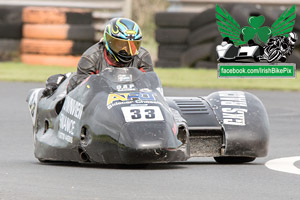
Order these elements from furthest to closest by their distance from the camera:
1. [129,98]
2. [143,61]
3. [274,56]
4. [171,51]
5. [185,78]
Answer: [171,51]
[185,78]
[274,56]
[143,61]
[129,98]

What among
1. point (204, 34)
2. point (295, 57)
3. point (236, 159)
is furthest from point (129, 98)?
point (204, 34)

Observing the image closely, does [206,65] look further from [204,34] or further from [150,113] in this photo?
[150,113]

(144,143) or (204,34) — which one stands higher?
(204,34)

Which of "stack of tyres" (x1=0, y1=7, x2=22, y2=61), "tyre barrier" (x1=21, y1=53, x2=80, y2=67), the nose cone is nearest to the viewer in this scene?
the nose cone

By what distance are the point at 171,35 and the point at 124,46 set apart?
11.7 metres

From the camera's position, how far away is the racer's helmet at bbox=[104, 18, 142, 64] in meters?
8.05

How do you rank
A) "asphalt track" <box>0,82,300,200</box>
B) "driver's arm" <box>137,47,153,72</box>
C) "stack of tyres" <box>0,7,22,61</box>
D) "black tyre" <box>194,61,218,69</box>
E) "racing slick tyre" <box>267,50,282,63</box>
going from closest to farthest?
"asphalt track" <box>0,82,300,200</box> → "driver's arm" <box>137,47,153,72</box> → "racing slick tyre" <box>267,50,282,63</box> → "black tyre" <box>194,61,218,69</box> → "stack of tyres" <box>0,7,22,61</box>

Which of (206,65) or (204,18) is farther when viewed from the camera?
(206,65)

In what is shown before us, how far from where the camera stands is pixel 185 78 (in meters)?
18.2

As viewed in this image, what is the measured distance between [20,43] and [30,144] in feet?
37.4

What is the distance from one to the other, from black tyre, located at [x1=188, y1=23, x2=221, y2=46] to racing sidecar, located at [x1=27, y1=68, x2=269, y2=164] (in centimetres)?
1050

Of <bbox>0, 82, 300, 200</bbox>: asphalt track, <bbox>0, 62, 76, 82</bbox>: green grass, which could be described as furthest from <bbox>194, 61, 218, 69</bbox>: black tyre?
<bbox>0, 82, 300, 200</bbox>: asphalt track

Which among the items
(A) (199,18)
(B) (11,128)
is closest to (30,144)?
(B) (11,128)

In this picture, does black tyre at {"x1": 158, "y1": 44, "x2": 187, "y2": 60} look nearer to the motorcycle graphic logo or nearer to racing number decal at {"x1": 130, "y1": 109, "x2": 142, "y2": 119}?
the motorcycle graphic logo
